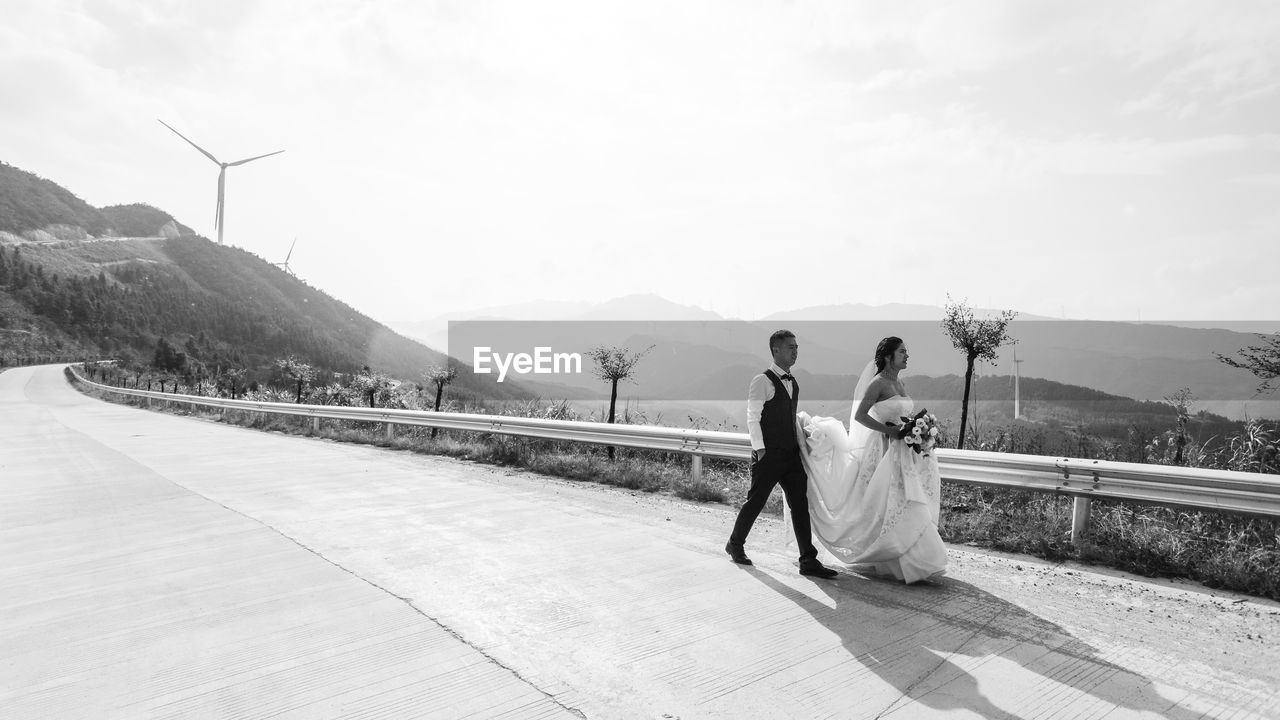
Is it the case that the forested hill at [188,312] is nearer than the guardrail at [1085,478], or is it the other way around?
the guardrail at [1085,478]

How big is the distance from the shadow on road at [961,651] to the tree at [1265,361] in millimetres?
7266

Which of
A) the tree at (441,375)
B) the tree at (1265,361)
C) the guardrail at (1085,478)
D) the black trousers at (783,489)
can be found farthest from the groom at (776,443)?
the tree at (441,375)

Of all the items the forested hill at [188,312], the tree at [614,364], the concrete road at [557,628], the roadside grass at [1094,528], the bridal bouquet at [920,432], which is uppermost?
the forested hill at [188,312]

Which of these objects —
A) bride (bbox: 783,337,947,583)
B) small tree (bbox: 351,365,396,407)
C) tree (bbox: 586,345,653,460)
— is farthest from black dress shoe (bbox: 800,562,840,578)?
small tree (bbox: 351,365,396,407)

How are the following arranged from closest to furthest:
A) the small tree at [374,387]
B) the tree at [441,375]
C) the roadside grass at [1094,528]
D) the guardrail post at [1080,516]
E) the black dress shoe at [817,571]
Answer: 1. the black dress shoe at [817,571]
2. the roadside grass at [1094,528]
3. the guardrail post at [1080,516]
4. the tree at [441,375]
5. the small tree at [374,387]

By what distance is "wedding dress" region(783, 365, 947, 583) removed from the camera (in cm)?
537

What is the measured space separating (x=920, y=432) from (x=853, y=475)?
64 centimetres

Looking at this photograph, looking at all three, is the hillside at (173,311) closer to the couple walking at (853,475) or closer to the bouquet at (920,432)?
the couple walking at (853,475)

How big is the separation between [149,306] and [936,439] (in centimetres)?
16561

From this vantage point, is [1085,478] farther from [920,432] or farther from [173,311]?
[173,311]

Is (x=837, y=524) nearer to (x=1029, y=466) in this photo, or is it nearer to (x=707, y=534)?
(x=707, y=534)

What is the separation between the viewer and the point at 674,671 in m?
3.75

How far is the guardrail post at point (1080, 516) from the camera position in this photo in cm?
651

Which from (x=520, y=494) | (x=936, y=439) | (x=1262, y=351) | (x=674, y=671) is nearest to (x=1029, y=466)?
(x=936, y=439)
